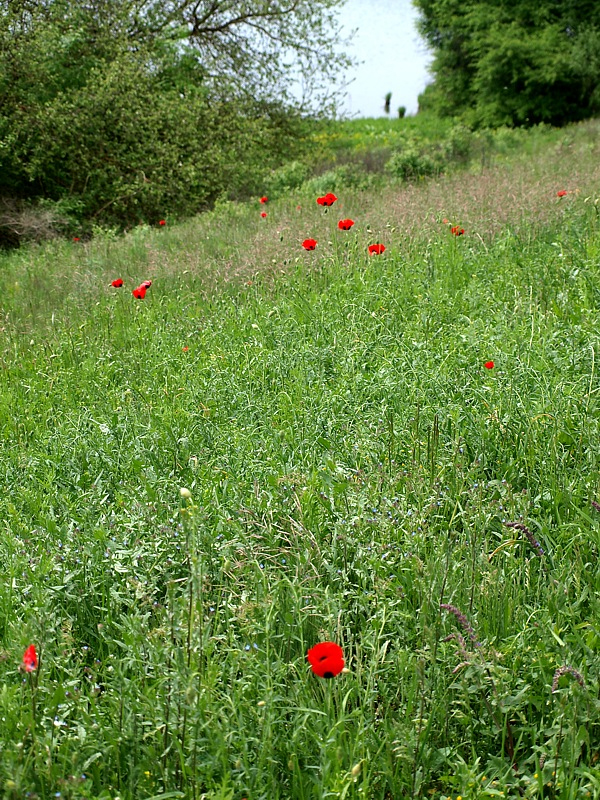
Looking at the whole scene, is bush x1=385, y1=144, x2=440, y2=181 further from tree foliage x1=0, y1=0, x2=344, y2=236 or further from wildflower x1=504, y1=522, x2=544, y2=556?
wildflower x1=504, y1=522, x2=544, y2=556

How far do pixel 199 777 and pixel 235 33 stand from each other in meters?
18.4

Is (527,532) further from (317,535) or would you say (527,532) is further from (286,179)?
(286,179)

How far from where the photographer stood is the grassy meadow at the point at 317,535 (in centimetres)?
170

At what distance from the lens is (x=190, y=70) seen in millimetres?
16031

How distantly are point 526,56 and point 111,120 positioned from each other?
552 inches

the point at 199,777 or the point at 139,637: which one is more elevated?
the point at 139,637

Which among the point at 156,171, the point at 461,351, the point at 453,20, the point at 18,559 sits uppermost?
the point at 453,20

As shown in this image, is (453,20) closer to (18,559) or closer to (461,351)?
Result: (461,351)

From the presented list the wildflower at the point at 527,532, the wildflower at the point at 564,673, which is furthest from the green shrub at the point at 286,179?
the wildflower at the point at 564,673

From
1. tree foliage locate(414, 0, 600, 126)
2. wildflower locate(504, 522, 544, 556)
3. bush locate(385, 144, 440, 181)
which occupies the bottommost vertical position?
wildflower locate(504, 522, 544, 556)

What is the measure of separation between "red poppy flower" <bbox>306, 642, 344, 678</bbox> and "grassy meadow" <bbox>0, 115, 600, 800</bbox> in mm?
172

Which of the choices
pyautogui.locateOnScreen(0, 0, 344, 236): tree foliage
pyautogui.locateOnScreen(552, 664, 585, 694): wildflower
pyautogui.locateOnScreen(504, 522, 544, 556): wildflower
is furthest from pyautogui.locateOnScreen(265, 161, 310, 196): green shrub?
pyautogui.locateOnScreen(552, 664, 585, 694): wildflower

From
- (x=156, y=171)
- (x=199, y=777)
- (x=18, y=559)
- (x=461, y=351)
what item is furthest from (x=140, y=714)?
(x=156, y=171)

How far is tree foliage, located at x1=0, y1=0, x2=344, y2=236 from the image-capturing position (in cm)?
1258
